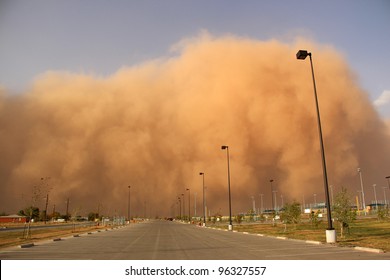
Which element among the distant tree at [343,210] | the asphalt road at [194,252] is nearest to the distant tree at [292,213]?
the distant tree at [343,210]

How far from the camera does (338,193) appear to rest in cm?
2372

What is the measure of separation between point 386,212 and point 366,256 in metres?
44.4

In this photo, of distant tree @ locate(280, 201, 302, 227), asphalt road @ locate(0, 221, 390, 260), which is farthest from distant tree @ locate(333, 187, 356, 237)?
distant tree @ locate(280, 201, 302, 227)

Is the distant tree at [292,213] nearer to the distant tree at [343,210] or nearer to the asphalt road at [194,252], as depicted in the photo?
the distant tree at [343,210]

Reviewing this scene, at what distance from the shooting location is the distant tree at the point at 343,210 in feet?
74.8

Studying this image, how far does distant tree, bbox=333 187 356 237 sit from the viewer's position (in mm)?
22812

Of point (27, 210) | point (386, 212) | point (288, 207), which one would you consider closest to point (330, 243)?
point (288, 207)

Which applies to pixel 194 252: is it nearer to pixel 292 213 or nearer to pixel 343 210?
pixel 343 210

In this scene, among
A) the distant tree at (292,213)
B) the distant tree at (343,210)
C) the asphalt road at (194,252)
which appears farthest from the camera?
the distant tree at (292,213)

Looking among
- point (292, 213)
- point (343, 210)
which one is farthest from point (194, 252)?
point (292, 213)

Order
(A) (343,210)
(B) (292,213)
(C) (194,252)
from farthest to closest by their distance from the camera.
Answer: (B) (292,213), (A) (343,210), (C) (194,252)

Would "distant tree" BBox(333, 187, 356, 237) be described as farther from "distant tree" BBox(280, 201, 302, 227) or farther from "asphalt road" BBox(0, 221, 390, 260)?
"distant tree" BBox(280, 201, 302, 227)

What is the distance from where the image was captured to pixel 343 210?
23078 mm
